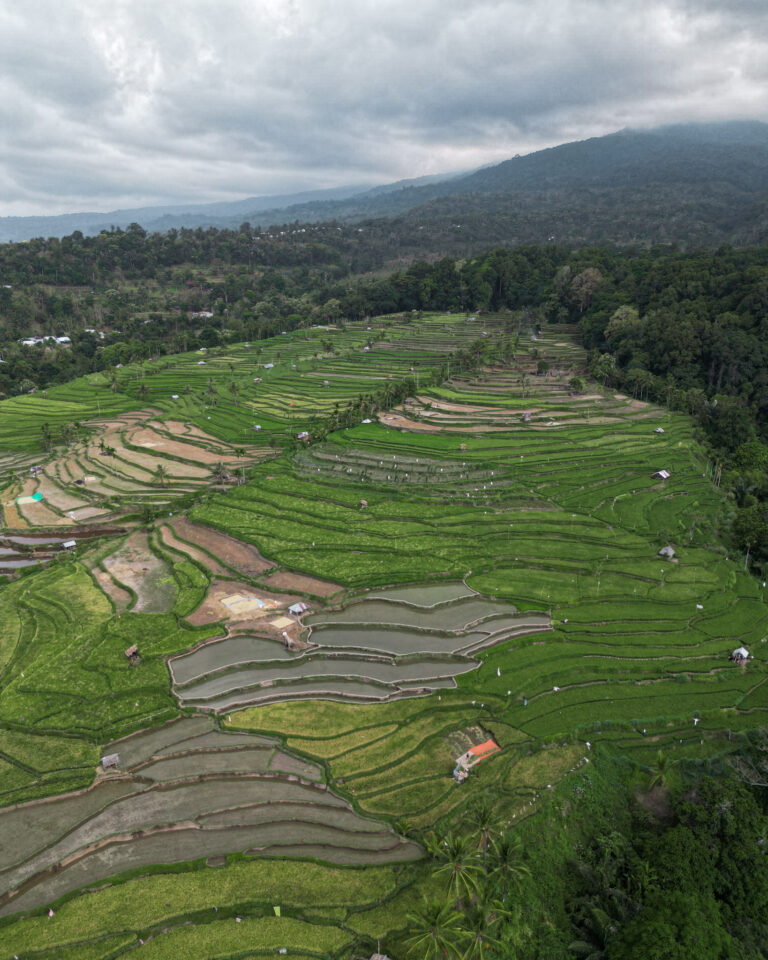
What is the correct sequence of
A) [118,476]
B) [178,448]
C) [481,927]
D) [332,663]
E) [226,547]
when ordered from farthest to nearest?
[178,448] < [118,476] < [226,547] < [332,663] < [481,927]

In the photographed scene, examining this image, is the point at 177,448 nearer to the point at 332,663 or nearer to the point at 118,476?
the point at 118,476

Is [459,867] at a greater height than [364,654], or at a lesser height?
greater

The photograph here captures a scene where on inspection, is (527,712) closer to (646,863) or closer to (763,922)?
(646,863)

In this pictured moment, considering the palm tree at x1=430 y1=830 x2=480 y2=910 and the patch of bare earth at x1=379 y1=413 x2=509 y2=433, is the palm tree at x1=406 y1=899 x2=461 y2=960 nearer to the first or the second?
the palm tree at x1=430 y1=830 x2=480 y2=910

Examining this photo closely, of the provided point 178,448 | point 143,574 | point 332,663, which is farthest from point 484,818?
point 178,448

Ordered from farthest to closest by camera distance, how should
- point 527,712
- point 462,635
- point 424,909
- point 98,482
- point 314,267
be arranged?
point 314,267 < point 98,482 < point 462,635 < point 527,712 < point 424,909

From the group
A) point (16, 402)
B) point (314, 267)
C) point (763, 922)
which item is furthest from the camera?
point (314, 267)

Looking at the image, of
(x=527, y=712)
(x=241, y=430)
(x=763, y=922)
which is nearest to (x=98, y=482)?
(x=241, y=430)
